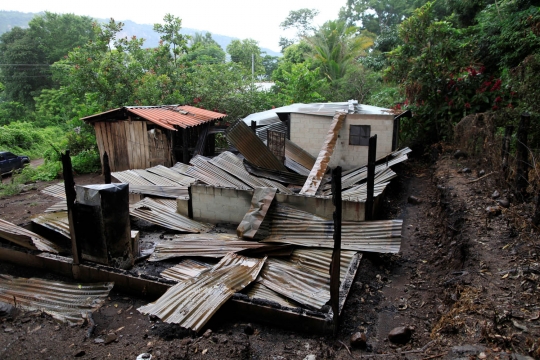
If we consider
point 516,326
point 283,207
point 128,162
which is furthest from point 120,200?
point 128,162

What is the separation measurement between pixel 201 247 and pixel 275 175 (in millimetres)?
4482

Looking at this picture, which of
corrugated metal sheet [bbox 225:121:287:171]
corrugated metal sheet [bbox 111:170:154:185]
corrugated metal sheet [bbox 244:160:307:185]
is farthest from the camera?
corrugated metal sheet [bbox 225:121:287:171]

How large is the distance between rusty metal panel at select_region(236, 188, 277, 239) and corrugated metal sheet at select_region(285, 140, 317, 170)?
5.02m

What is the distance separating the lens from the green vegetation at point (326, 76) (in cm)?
1309

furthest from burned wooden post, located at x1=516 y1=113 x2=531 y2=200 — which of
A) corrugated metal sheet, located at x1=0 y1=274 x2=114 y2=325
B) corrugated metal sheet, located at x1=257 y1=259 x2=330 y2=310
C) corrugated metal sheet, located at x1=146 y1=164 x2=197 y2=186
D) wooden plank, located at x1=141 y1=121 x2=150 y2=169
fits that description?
wooden plank, located at x1=141 y1=121 x2=150 y2=169

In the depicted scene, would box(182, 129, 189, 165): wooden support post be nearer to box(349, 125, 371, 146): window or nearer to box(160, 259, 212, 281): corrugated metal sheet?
box(349, 125, 371, 146): window

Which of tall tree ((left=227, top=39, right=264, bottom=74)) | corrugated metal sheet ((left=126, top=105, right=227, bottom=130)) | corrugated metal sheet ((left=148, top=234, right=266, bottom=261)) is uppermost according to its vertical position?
tall tree ((left=227, top=39, right=264, bottom=74))

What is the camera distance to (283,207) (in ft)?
27.2

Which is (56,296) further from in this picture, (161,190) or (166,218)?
(161,190)

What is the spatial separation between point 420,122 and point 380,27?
21968 mm

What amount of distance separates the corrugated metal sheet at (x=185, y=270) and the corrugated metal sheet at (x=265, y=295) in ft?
3.01

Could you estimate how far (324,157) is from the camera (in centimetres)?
1218

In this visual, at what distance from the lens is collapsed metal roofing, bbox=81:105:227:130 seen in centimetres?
1334

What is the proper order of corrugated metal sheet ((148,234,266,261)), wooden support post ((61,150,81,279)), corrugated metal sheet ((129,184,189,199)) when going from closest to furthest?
wooden support post ((61,150,81,279)), corrugated metal sheet ((148,234,266,261)), corrugated metal sheet ((129,184,189,199))
